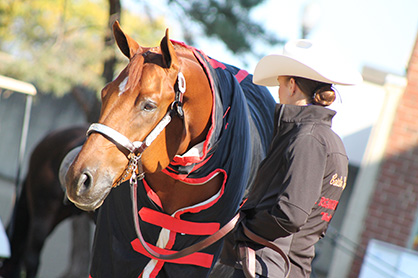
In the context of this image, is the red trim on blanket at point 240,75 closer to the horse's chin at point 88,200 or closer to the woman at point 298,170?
the woman at point 298,170

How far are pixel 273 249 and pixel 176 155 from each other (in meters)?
0.60

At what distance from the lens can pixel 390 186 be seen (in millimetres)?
5812

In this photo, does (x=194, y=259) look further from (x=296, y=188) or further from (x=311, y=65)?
(x=311, y=65)

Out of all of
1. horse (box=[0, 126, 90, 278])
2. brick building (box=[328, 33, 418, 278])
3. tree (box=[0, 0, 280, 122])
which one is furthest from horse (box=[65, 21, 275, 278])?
tree (box=[0, 0, 280, 122])

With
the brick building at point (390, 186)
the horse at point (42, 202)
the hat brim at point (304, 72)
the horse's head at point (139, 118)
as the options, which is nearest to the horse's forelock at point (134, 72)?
the horse's head at point (139, 118)

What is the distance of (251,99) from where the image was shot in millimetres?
2947

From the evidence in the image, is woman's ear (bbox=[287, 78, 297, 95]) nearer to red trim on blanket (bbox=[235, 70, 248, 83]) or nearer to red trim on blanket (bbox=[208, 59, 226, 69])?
red trim on blanket (bbox=[208, 59, 226, 69])

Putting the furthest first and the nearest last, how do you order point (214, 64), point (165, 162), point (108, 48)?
point (108, 48)
point (214, 64)
point (165, 162)

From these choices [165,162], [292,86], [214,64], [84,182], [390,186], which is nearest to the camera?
[84,182]

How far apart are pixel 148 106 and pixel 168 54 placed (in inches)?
9.2

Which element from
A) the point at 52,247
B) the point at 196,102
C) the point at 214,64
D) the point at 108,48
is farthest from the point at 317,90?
the point at 52,247

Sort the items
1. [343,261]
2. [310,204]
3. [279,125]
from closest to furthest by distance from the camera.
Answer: [310,204] → [279,125] → [343,261]

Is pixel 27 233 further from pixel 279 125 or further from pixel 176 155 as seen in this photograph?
pixel 279 125

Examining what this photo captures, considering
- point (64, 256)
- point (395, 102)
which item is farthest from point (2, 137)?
point (395, 102)
